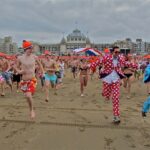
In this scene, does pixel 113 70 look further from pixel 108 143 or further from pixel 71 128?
pixel 108 143

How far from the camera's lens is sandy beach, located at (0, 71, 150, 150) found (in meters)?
6.84

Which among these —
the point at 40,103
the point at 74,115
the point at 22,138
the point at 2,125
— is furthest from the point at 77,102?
the point at 22,138

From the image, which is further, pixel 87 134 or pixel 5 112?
pixel 5 112

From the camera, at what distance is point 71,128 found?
320 inches

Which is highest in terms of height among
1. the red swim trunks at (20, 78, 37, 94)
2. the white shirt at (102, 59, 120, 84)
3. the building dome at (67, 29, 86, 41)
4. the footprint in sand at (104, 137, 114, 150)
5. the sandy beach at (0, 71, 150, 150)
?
the building dome at (67, 29, 86, 41)

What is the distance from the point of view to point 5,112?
33.1ft

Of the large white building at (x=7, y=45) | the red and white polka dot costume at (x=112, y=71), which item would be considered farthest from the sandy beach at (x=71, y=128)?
the large white building at (x=7, y=45)

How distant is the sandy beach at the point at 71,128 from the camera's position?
22.4 ft

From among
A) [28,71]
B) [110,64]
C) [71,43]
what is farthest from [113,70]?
[71,43]

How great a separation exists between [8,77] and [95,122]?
7.58 meters

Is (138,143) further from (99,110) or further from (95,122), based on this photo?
(99,110)

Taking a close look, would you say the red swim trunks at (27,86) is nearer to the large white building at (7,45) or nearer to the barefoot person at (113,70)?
the barefoot person at (113,70)

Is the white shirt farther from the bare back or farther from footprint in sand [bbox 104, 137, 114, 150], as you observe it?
footprint in sand [bbox 104, 137, 114, 150]

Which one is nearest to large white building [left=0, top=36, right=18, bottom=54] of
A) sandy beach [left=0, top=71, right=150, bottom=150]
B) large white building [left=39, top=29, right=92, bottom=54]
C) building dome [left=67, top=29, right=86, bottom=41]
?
large white building [left=39, top=29, right=92, bottom=54]
